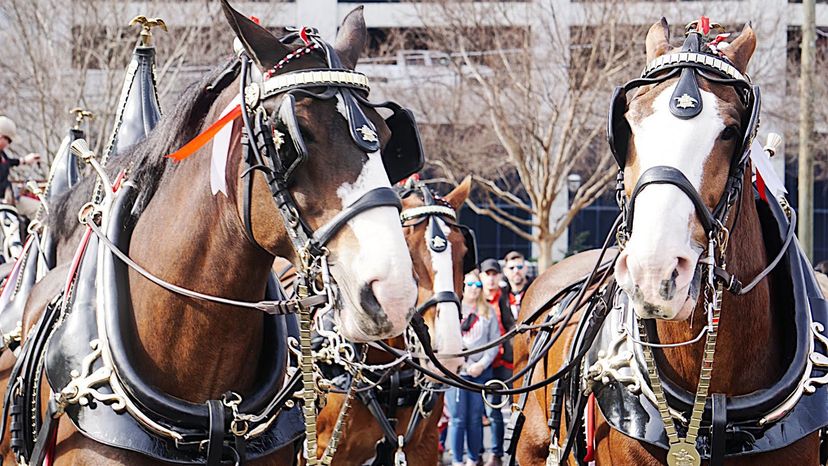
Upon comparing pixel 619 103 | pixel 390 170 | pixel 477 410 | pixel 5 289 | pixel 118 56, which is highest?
pixel 118 56

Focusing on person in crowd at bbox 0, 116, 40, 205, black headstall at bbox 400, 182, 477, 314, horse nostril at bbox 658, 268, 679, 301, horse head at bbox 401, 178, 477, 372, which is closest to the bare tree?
black headstall at bbox 400, 182, 477, 314

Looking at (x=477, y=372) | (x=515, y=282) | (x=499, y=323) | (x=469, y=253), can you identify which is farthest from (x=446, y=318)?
(x=515, y=282)

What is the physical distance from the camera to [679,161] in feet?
12.2

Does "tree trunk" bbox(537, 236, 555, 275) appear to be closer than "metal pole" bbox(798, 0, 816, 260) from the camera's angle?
No

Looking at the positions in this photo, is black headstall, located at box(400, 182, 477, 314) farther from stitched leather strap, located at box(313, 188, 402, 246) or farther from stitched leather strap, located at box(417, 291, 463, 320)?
stitched leather strap, located at box(313, 188, 402, 246)

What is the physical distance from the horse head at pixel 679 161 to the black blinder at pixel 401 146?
741 millimetres

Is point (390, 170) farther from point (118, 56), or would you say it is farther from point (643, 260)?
Result: point (118, 56)

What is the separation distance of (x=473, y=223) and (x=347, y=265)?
32.3 metres

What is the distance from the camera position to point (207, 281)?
12.4 feet

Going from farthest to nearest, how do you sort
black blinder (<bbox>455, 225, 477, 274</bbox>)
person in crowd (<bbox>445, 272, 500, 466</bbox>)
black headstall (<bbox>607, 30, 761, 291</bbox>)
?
person in crowd (<bbox>445, 272, 500, 466</bbox>) → black blinder (<bbox>455, 225, 477, 274</bbox>) → black headstall (<bbox>607, 30, 761, 291</bbox>)

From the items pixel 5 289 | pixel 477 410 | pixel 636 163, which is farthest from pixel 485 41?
pixel 636 163

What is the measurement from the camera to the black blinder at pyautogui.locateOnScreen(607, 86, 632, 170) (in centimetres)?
400

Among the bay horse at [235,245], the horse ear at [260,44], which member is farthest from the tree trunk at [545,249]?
the horse ear at [260,44]

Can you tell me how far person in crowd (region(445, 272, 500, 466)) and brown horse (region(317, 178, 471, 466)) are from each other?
135 inches
